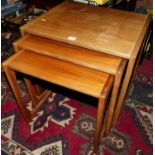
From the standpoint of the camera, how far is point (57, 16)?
121 cm

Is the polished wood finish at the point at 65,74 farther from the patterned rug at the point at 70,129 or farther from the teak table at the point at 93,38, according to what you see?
the patterned rug at the point at 70,129

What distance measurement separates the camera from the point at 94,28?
43.1 inches

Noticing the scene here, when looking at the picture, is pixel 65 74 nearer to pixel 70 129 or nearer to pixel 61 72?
pixel 61 72

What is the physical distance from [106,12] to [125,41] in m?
0.37

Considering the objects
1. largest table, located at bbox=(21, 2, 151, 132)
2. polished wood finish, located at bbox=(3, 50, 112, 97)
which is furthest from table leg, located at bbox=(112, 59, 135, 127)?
polished wood finish, located at bbox=(3, 50, 112, 97)

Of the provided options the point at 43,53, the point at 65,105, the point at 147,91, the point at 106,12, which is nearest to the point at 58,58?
the point at 43,53

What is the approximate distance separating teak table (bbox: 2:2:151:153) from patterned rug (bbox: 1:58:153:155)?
0.46 ft

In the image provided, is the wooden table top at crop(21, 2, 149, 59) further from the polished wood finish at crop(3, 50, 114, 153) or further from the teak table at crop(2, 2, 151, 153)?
the polished wood finish at crop(3, 50, 114, 153)

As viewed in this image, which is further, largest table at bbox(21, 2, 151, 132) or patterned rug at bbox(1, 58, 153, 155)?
patterned rug at bbox(1, 58, 153, 155)

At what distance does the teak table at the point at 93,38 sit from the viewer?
3.06ft

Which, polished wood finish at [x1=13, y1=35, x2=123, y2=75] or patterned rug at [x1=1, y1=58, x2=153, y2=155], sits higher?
polished wood finish at [x1=13, y1=35, x2=123, y2=75]

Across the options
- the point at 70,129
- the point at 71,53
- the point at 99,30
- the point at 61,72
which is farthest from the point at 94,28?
the point at 70,129

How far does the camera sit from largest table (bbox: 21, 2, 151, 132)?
0.95 m

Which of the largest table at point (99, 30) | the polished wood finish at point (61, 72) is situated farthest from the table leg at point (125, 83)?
the polished wood finish at point (61, 72)
